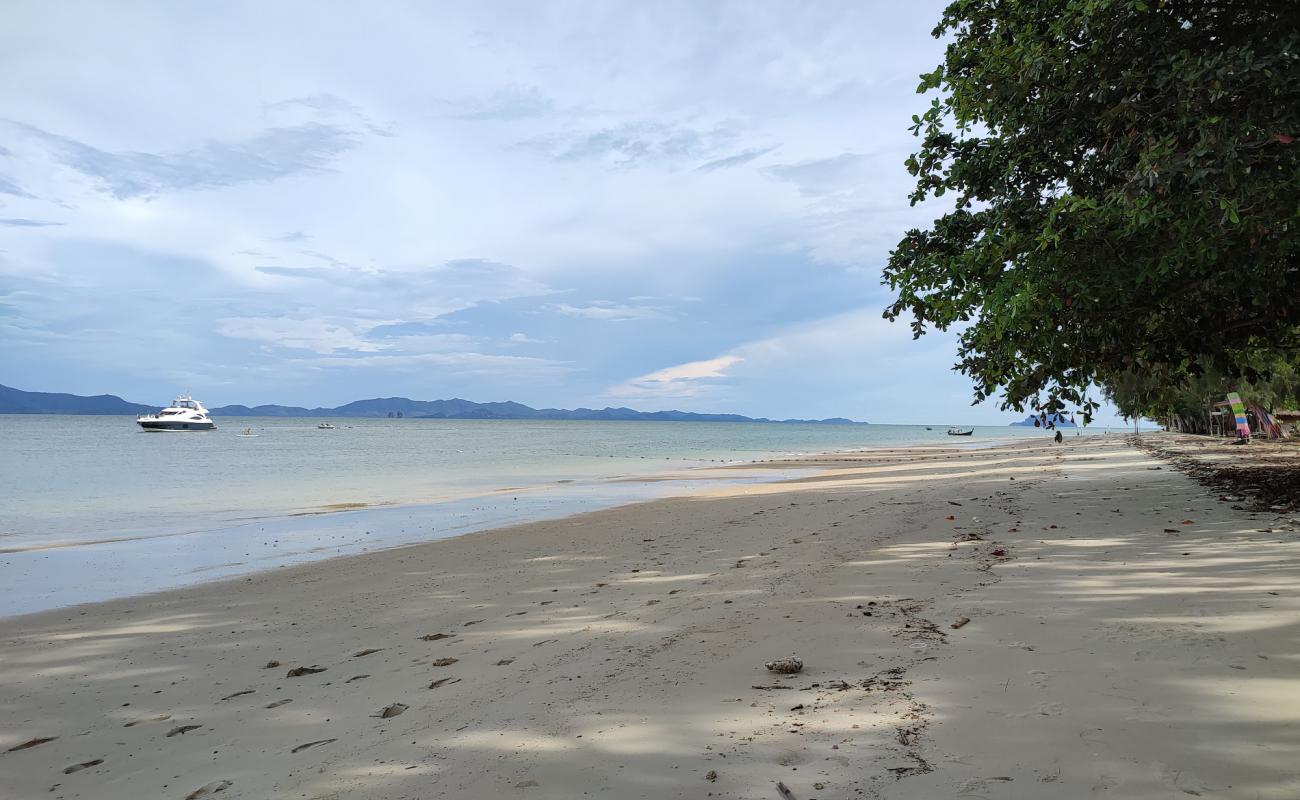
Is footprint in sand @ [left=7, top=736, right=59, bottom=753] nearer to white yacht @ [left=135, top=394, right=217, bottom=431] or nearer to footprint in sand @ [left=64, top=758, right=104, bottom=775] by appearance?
footprint in sand @ [left=64, top=758, right=104, bottom=775]

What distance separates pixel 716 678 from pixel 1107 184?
7676mm

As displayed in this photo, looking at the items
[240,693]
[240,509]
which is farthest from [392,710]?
[240,509]

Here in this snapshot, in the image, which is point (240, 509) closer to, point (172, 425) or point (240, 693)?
point (240, 693)

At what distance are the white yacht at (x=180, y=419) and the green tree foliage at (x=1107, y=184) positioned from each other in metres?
98.8

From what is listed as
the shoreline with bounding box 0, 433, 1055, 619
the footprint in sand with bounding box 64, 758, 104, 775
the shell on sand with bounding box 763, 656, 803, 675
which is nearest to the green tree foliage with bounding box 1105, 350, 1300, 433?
the shoreline with bounding box 0, 433, 1055, 619

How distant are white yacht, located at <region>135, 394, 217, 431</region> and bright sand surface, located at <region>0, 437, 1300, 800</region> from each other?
3722 inches

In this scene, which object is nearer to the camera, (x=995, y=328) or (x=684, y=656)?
(x=684, y=656)

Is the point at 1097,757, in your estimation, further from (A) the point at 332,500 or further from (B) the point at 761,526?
(A) the point at 332,500

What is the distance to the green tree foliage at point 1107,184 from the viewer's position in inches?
248

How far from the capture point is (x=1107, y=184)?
8.27 m

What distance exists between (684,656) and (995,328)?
5467mm

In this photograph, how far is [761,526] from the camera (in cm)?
1159

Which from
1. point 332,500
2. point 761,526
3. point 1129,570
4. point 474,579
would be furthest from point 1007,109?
point 332,500

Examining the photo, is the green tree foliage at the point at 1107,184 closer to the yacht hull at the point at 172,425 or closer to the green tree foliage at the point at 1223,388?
the green tree foliage at the point at 1223,388
